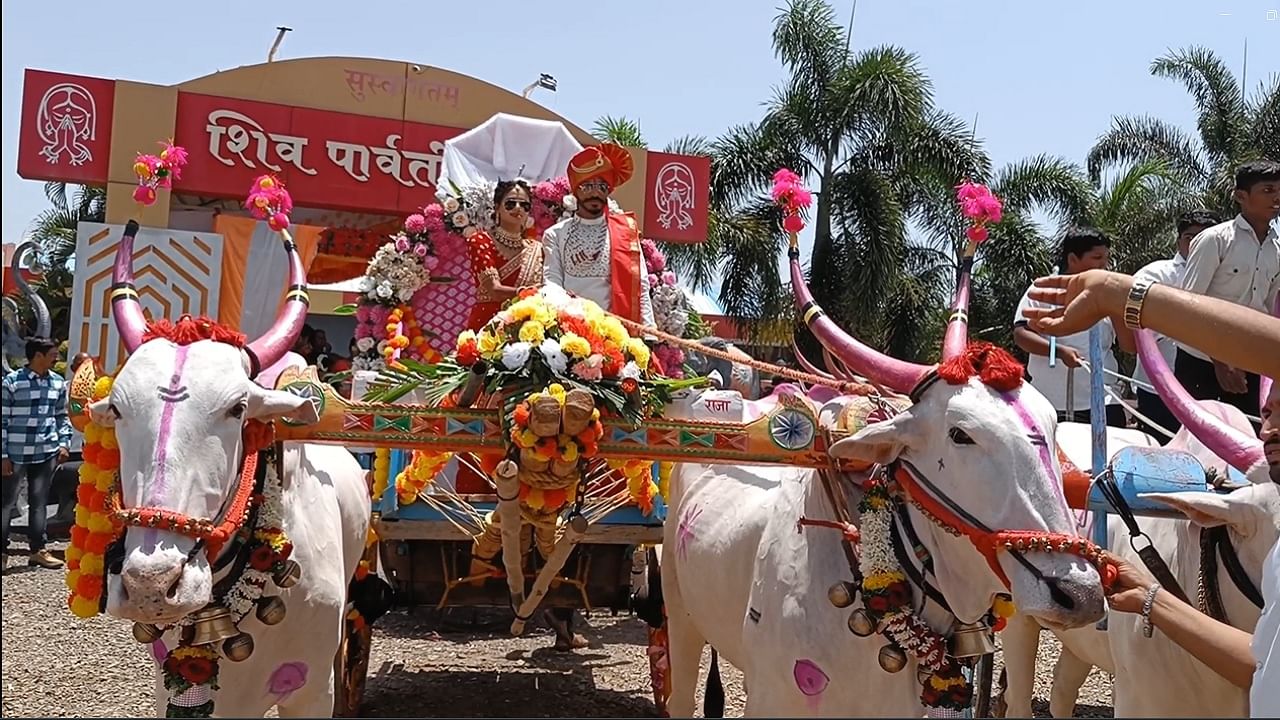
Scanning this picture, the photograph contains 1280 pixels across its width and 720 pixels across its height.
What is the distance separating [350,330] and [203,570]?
17.4m

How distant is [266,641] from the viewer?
3873 mm

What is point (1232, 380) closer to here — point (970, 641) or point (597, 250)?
point (970, 641)

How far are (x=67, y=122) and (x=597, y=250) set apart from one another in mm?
11440

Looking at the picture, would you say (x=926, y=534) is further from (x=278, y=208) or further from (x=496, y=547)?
(x=278, y=208)

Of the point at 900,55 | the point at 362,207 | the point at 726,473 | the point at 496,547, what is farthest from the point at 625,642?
the point at 900,55

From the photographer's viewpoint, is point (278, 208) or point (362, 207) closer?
point (278, 208)

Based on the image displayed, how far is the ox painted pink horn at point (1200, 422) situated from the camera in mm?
3852

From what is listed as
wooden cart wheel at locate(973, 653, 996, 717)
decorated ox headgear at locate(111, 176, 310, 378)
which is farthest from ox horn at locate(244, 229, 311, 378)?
wooden cart wheel at locate(973, 653, 996, 717)

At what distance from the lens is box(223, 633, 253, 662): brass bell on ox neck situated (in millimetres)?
3600

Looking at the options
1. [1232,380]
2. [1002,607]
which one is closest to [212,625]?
[1002,607]

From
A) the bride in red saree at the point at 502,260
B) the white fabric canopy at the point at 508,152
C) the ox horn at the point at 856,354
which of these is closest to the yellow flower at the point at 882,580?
the ox horn at the point at 856,354

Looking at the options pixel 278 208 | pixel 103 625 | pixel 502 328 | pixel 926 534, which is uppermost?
pixel 278 208

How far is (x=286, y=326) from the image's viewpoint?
3.96 metres

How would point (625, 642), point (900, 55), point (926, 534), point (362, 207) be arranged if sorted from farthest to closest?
point (900, 55) < point (362, 207) < point (625, 642) < point (926, 534)
